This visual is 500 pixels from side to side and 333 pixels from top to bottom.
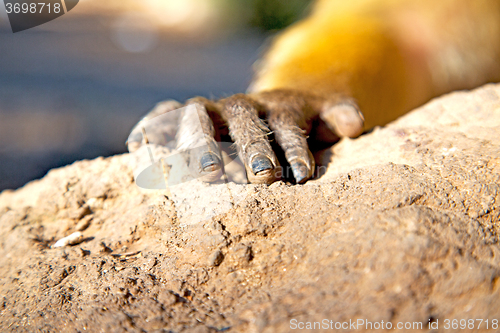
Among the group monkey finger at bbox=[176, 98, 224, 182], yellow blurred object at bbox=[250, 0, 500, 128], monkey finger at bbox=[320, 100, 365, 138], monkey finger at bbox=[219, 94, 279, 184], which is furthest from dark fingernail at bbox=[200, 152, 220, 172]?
yellow blurred object at bbox=[250, 0, 500, 128]

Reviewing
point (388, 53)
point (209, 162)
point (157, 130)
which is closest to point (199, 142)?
point (209, 162)

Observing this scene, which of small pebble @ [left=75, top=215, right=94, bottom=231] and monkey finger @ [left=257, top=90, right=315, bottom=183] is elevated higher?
monkey finger @ [left=257, top=90, right=315, bottom=183]

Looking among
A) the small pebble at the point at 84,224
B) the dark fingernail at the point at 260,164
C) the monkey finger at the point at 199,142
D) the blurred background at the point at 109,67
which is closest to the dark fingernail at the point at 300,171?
the dark fingernail at the point at 260,164

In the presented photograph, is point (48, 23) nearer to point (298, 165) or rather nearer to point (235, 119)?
point (235, 119)

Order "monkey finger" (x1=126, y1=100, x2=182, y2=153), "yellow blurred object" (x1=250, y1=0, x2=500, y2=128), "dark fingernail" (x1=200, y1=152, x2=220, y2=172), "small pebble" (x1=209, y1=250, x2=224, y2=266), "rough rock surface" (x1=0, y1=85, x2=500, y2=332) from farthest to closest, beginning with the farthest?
"yellow blurred object" (x1=250, y1=0, x2=500, y2=128), "monkey finger" (x1=126, y1=100, x2=182, y2=153), "dark fingernail" (x1=200, y1=152, x2=220, y2=172), "small pebble" (x1=209, y1=250, x2=224, y2=266), "rough rock surface" (x1=0, y1=85, x2=500, y2=332)

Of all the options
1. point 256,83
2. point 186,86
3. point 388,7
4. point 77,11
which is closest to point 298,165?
point 256,83

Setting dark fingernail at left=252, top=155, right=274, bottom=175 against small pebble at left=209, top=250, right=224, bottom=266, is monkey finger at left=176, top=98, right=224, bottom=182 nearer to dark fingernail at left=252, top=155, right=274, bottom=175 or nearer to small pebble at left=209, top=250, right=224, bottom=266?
dark fingernail at left=252, top=155, right=274, bottom=175
